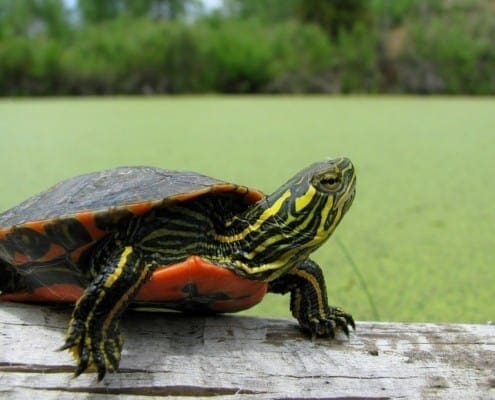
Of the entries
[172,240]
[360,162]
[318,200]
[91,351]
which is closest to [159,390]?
[91,351]

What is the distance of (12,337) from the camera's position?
3.18ft

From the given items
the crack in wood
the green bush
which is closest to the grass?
the crack in wood

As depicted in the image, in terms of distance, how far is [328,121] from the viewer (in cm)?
532

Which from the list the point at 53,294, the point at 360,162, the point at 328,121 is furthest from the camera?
the point at 328,121

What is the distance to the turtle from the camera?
0.96 m

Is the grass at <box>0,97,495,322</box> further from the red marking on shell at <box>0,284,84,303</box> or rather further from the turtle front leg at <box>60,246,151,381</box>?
the turtle front leg at <box>60,246,151,381</box>

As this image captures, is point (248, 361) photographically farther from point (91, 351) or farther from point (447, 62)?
point (447, 62)

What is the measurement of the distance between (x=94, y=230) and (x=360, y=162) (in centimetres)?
275

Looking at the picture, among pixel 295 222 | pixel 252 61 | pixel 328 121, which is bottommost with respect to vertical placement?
pixel 328 121

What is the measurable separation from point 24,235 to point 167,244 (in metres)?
0.25

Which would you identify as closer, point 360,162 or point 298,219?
point 298,219

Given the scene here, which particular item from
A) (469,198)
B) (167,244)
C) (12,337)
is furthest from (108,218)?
(469,198)

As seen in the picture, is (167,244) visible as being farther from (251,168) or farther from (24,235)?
(251,168)

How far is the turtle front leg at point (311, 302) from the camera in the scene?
108 centimetres
